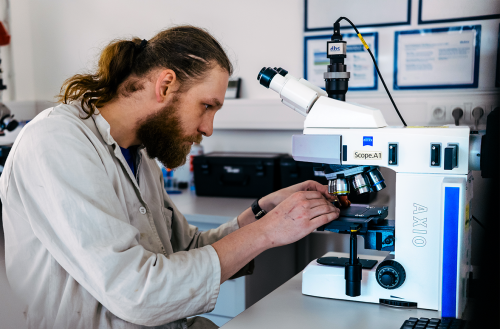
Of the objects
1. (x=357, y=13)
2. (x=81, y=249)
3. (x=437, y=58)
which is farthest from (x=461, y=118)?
(x=81, y=249)

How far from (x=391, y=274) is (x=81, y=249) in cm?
65

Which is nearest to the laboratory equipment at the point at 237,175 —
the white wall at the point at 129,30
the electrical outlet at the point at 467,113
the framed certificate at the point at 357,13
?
the white wall at the point at 129,30

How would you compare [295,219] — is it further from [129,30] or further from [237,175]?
[129,30]

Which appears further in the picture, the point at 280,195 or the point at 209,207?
the point at 209,207

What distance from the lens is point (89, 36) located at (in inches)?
121

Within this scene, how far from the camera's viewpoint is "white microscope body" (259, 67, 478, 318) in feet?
2.93

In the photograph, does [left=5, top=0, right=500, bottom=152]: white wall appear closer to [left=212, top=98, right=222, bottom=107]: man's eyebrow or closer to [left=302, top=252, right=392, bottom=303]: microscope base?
[left=212, top=98, right=222, bottom=107]: man's eyebrow

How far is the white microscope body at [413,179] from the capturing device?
35.1 inches

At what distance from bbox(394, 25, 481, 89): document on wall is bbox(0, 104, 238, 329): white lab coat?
5.82 ft

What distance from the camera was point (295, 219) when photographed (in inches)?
39.6

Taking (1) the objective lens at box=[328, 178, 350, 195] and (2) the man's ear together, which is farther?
(2) the man's ear

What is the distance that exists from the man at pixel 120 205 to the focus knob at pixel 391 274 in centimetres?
15

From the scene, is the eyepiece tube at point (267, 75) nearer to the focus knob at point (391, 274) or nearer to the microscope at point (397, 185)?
the microscope at point (397, 185)

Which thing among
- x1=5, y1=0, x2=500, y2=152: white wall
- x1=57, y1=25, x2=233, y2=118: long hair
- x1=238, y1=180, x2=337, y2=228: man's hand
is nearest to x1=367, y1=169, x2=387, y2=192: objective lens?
x1=238, y1=180, x2=337, y2=228: man's hand
